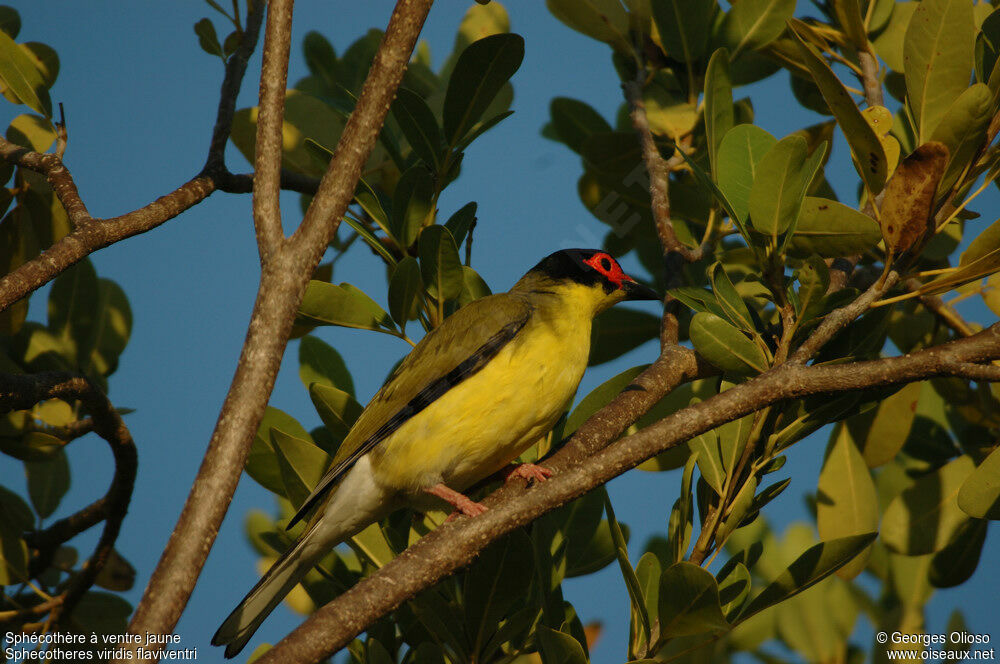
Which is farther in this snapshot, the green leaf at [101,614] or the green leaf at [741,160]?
the green leaf at [101,614]

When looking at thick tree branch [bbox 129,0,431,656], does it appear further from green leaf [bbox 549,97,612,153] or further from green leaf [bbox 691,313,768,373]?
green leaf [bbox 549,97,612,153]

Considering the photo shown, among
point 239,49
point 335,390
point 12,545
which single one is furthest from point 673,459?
point 12,545

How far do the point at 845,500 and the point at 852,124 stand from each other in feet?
4.75

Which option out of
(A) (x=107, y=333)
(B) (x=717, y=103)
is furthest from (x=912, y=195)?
(A) (x=107, y=333)

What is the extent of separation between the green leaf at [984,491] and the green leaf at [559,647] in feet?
4.22

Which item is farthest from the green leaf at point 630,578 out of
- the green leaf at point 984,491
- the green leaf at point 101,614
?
the green leaf at point 101,614

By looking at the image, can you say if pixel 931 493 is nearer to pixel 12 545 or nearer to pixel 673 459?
pixel 673 459

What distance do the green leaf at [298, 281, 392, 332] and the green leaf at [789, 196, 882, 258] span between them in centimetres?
166

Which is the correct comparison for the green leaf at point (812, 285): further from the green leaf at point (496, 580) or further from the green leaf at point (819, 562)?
the green leaf at point (496, 580)

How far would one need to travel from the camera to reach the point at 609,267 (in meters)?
4.73

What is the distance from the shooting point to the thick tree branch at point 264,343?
6.23 ft

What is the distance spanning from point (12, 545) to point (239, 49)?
232 centimetres

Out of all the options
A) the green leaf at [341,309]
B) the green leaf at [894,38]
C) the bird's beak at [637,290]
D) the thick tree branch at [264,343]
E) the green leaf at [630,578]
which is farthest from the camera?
the bird's beak at [637,290]

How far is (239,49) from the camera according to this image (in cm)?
339
